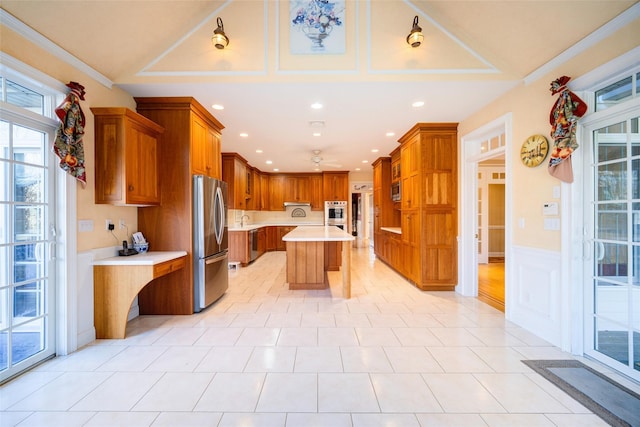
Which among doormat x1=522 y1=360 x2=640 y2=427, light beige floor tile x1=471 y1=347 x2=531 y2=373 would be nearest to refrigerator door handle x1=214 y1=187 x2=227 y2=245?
light beige floor tile x1=471 y1=347 x2=531 y2=373

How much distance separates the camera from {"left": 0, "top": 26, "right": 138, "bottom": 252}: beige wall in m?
2.08

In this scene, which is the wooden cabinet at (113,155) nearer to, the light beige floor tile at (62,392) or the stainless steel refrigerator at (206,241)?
the stainless steel refrigerator at (206,241)

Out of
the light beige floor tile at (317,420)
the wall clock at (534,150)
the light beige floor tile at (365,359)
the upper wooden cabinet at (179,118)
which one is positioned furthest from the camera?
the upper wooden cabinet at (179,118)

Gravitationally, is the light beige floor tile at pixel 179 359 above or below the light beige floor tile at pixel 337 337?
below

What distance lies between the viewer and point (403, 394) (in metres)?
1.86

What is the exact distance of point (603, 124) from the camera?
2.27 meters

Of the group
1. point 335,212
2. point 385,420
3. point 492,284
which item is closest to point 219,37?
point 385,420

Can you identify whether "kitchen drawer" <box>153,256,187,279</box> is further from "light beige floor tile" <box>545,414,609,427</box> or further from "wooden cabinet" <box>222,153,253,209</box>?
"light beige floor tile" <box>545,414,609,427</box>

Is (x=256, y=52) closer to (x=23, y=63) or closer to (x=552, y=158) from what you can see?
(x=23, y=63)

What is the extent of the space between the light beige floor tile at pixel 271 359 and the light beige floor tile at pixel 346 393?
13.1 inches

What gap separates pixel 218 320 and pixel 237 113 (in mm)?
2744

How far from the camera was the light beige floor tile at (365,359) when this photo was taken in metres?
2.16

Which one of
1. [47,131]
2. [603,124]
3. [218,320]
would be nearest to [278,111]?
[47,131]

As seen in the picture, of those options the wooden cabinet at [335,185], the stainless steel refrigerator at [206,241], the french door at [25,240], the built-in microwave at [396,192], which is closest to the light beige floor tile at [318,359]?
the stainless steel refrigerator at [206,241]
